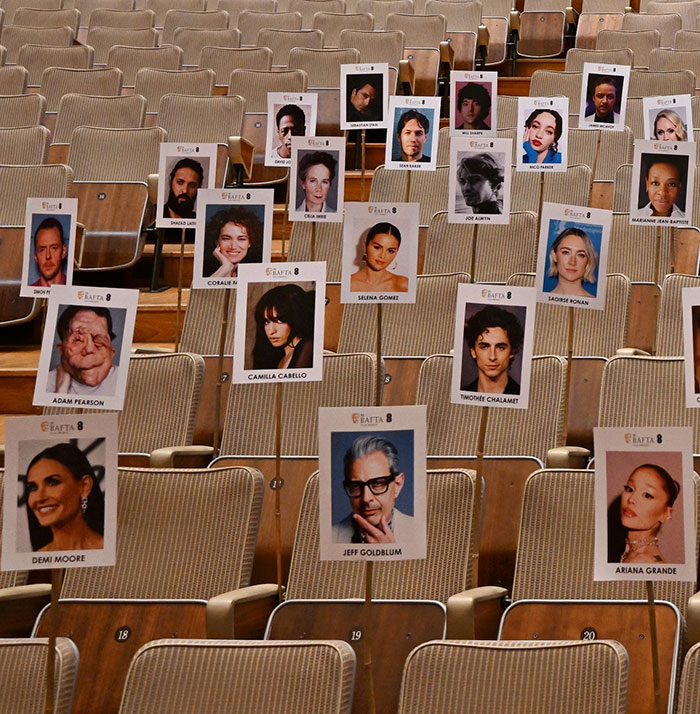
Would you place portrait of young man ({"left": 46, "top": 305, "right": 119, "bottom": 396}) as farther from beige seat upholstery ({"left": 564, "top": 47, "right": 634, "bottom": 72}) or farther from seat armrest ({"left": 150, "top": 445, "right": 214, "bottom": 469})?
beige seat upholstery ({"left": 564, "top": 47, "right": 634, "bottom": 72})

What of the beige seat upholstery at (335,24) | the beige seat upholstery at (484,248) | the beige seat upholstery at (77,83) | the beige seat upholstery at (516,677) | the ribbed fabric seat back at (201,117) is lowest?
the beige seat upholstery at (516,677)

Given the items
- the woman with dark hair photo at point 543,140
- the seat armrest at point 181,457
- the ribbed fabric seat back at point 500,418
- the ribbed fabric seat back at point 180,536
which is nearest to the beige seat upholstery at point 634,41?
the woman with dark hair photo at point 543,140

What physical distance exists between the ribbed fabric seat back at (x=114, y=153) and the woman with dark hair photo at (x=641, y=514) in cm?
258

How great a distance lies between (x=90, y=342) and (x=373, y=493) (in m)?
0.55

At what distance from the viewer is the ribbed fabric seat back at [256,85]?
4.23 metres

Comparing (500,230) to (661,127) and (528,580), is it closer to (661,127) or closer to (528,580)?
(661,127)

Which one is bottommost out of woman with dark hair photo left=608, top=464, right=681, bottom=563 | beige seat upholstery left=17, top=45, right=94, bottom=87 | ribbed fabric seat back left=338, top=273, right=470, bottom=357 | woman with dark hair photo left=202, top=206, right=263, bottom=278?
woman with dark hair photo left=608, top=464, right=681, bottom=563

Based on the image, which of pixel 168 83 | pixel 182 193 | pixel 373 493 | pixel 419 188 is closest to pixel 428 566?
pixel 373 493

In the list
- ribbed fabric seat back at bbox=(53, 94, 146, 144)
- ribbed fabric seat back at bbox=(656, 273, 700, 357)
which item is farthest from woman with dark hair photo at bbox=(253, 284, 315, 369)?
ribbed fabric seat back at bbox=(53, 94, 146, 144)

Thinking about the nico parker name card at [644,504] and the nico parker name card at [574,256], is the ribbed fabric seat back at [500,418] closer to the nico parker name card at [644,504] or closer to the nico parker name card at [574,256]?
the nico parker name card at [574,256]

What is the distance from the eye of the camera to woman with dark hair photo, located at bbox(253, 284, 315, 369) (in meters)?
1.91

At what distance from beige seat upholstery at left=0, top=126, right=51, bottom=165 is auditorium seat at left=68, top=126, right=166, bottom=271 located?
93 millimetres

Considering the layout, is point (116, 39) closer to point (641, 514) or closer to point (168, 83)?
point (168, 83)

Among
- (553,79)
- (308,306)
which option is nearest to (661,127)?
(553,79)
